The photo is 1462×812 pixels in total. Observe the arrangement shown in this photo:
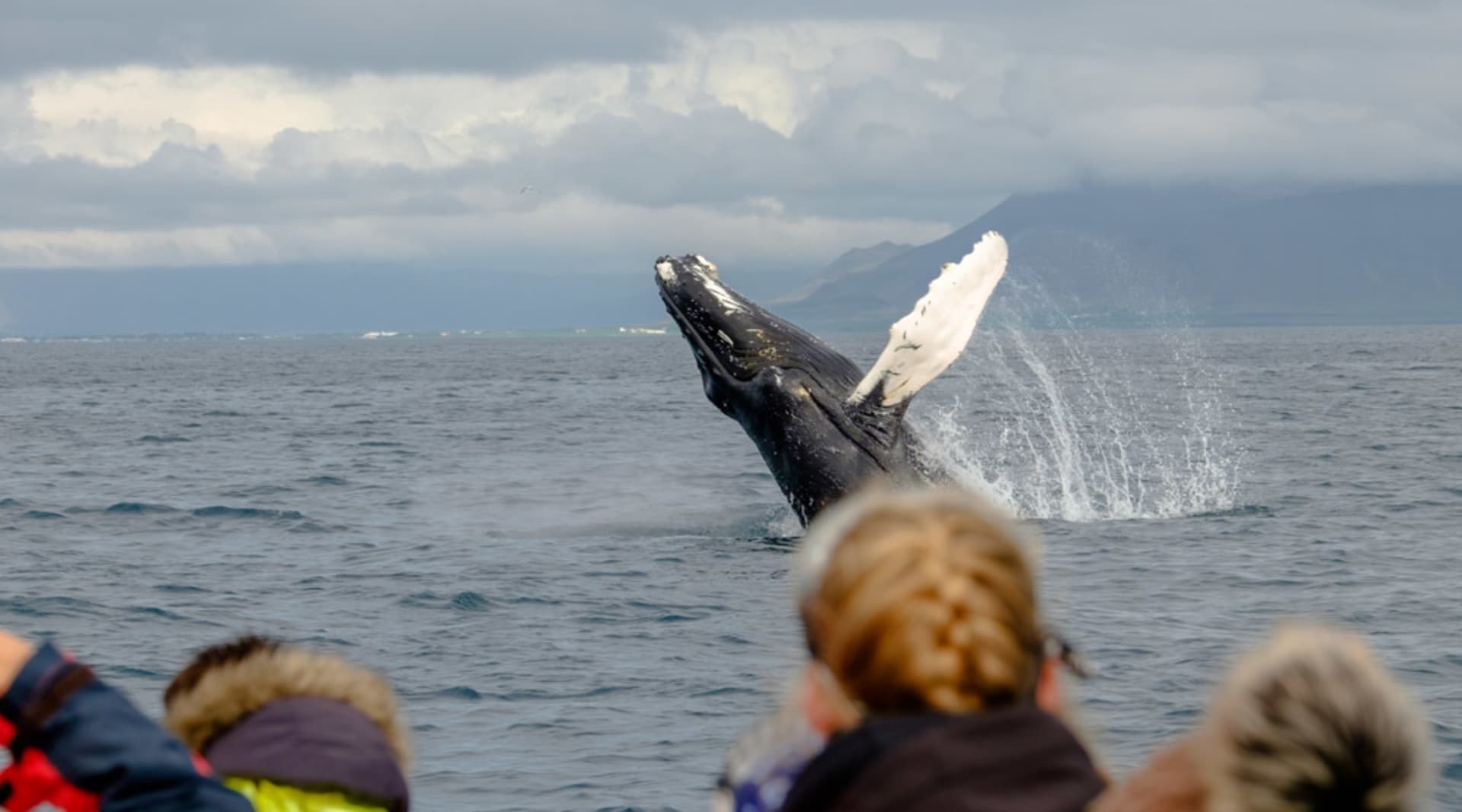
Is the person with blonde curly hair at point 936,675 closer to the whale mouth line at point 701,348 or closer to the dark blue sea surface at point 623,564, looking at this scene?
the dark blue sea surface at point 623,564

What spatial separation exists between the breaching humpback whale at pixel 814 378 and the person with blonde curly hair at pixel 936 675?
7.57m

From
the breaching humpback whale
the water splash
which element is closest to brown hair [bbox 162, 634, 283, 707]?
the breaching humpback whale

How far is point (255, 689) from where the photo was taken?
8.45 feet

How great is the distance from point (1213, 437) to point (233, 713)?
27498mm

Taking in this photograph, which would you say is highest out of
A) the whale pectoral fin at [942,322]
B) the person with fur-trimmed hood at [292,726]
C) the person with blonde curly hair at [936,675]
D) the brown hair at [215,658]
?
the whale pectoral fin at [942,322]

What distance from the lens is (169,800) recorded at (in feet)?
6.67

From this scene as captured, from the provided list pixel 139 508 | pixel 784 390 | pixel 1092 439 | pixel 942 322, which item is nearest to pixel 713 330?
pixel 784 390

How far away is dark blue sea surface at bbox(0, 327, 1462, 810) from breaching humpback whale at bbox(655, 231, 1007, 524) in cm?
101

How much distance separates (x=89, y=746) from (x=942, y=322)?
7745mm

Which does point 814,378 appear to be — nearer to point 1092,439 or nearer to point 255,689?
point 255,689

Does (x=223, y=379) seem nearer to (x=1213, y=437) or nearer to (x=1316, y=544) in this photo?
(x=1213, y=437)

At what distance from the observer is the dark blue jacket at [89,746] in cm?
202

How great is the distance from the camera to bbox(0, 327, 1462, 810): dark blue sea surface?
27.7 ft

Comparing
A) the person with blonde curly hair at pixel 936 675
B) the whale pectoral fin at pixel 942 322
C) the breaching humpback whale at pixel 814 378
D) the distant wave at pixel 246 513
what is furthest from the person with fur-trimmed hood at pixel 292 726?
the distant wave at pixel 246 513
